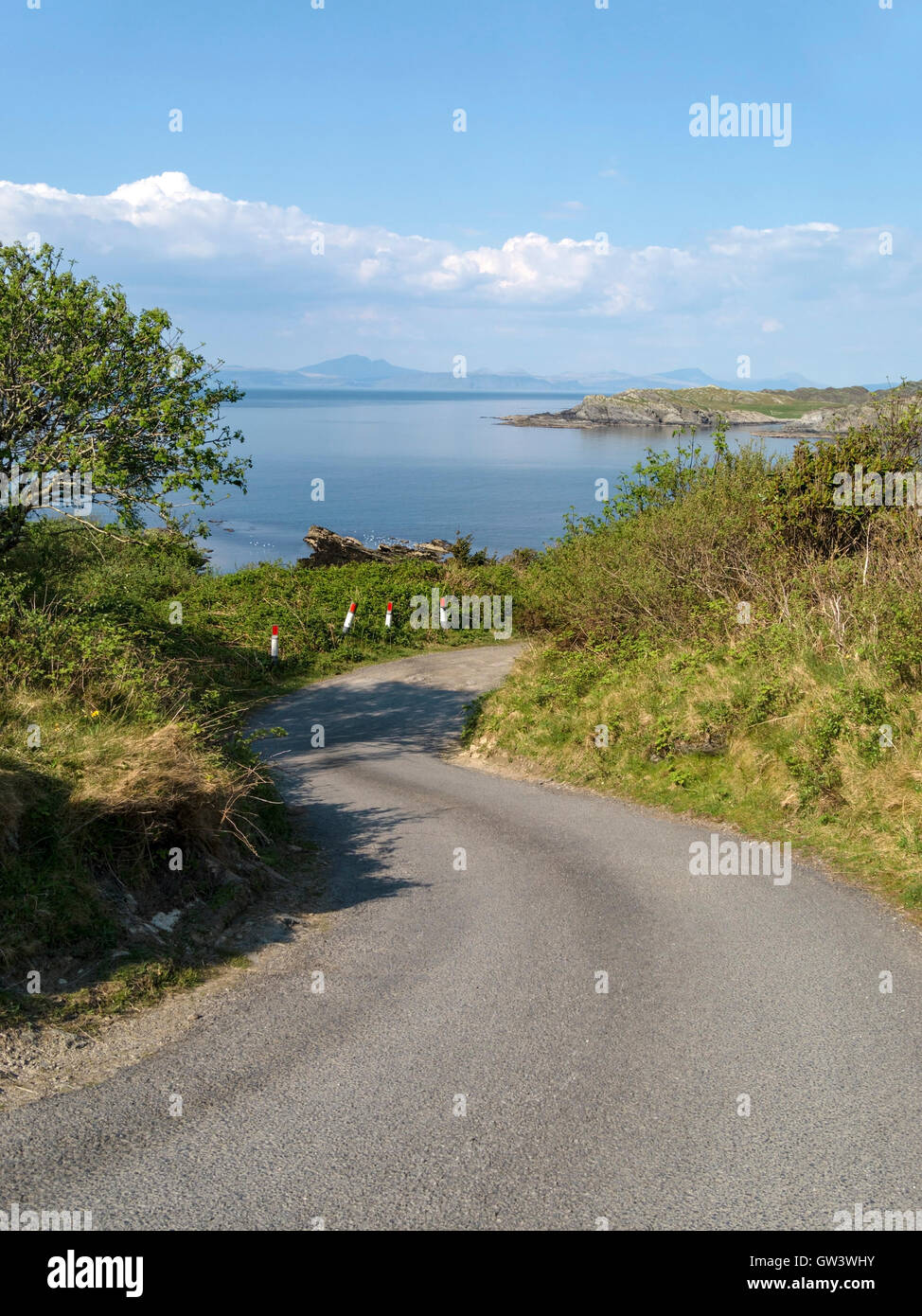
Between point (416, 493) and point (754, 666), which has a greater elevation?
point (416, 493)

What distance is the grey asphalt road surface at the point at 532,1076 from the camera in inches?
201

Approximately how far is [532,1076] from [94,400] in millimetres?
13547

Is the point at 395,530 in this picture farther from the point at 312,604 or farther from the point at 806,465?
the point at 806,465

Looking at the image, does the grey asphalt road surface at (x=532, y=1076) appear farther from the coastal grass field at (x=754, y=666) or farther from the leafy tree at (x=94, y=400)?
the leafy tree at (x=94, y=400)

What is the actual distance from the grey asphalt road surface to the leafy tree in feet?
27.2

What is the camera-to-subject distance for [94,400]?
622 inches

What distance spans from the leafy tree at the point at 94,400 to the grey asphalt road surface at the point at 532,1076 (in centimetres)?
828

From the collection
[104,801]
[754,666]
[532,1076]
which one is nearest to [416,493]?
[754,666]

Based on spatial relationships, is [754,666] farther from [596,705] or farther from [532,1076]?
[532,1076]

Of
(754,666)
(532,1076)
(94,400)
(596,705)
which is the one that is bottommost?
(532,1076)

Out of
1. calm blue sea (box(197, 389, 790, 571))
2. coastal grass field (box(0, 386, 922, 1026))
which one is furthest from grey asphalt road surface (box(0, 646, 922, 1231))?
calm blue sea (box(197, 389, 790, 571))

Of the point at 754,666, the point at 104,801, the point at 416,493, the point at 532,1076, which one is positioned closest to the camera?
the point at 532,1076

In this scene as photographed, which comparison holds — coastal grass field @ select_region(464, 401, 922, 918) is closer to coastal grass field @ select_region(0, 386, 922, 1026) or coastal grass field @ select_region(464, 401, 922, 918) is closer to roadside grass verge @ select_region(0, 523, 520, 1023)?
coastal grass field @ select_region(0, 386, 922, 1026)
